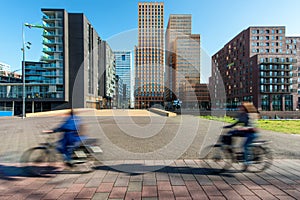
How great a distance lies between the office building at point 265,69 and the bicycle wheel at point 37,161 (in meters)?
59.1

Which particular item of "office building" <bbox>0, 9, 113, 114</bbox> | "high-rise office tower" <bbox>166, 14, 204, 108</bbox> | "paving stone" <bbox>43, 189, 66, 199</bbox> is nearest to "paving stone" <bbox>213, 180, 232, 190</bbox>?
"paving stone" <bbox>43, 189, 66, 199</bbox>

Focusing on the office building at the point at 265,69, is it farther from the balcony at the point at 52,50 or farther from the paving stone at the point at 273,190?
the balcony at the point at 52,50

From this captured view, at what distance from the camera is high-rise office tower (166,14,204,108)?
187 feet

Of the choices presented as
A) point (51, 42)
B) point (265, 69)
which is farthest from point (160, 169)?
point (265, 69)

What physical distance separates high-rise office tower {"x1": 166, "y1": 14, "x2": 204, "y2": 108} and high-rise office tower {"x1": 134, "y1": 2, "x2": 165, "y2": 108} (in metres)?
4.02

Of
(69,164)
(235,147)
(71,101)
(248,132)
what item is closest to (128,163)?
(69,164)

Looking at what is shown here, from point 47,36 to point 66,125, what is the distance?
47329mm

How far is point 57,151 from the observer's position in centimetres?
418

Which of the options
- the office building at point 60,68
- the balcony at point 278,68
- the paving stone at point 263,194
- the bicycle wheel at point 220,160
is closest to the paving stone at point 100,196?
the bicycle wheel at point 220,160

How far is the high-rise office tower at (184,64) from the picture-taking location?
56.9 metres

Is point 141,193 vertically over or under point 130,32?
under

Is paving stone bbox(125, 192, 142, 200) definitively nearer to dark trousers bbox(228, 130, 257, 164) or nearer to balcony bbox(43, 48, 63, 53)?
dark trousers bbox(228, 130, 257, 164)

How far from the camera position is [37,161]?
4.42m

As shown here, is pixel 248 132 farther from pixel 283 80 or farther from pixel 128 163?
pixel 283 80
